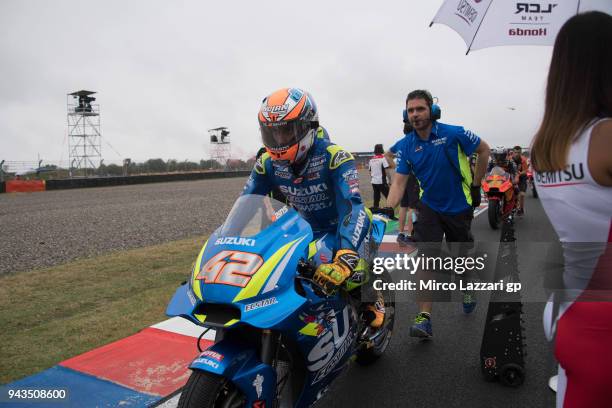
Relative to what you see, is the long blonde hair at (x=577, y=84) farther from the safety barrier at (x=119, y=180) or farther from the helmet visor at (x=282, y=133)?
the safety barrier at (x=119, y=180)

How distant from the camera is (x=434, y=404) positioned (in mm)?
3123

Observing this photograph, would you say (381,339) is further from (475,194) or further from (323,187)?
(475,194)

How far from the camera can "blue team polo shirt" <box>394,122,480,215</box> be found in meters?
4.38

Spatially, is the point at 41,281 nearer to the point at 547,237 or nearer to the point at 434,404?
the point at 434,404

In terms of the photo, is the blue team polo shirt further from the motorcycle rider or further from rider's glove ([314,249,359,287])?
rider's glove ([314,249,359,287])

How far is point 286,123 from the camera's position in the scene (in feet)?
9.80

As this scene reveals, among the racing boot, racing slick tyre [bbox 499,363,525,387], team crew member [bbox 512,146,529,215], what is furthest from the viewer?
team crew member [bbox 512,146,529,215]

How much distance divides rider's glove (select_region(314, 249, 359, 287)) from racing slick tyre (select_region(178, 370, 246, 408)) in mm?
654

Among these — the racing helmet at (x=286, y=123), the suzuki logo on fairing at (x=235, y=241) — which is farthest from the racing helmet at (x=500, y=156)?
the suzuki logo on fairing at (x=235, y=241)

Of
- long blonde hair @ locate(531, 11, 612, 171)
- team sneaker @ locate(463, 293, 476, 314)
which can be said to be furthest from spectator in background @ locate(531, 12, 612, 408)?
team sneaker @ locate(463, 293, 476, 314)

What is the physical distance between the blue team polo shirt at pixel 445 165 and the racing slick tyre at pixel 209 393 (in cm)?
302

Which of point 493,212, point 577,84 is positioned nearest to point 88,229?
point 493,212

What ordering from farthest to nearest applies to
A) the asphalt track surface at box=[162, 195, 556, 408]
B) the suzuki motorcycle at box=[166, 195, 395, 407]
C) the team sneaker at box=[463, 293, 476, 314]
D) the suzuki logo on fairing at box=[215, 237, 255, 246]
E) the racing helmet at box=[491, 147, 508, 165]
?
the racing helmet at box=[491, 147, 508, 165] < the team sneaker at box=[463, 293, 476, 314] < the asphalt track surface at box=[162, 195, 556, 408] < the suzuki logo on fairing at box=[215, 237, 255, 246] < the suzuki motorcycle at box=[166, 195, 395, 407]

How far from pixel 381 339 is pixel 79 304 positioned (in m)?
3.63
